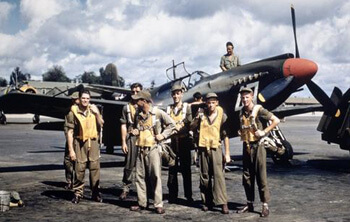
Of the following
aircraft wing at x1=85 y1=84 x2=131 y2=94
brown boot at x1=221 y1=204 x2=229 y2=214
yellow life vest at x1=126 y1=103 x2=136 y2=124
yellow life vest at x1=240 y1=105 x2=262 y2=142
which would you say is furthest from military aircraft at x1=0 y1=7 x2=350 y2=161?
aircraft wing at x1=85 y1=84 x2=131 y2=94

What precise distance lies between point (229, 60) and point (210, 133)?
225 inches

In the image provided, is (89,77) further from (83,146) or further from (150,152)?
(150,152)

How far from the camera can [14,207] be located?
594 centimetres

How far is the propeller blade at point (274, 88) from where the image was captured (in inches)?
376

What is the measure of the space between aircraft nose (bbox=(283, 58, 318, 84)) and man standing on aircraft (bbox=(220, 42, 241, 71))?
5.64ft

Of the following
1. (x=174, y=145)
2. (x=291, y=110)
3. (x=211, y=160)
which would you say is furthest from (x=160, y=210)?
(x=291, y=110)

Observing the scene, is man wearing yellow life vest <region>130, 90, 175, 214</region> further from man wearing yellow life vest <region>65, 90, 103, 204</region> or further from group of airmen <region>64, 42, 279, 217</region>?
man wearing yellow life vest <region>65, 90, 103, 204</region>

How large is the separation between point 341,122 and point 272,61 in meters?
2.59

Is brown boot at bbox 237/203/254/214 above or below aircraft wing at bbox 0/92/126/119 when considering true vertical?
below

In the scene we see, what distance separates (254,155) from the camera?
5.42 meters

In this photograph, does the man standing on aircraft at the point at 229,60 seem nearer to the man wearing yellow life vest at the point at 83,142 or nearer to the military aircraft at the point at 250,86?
the military aircraft at the point at 250,86

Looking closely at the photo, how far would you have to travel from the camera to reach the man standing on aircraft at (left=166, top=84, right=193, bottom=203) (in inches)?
246

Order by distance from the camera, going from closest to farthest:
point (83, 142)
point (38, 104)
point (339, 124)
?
1. point (83, 142)
2. point (38, 104)
3. point (339, 124)

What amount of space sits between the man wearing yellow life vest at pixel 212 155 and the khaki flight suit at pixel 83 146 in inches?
69.9
